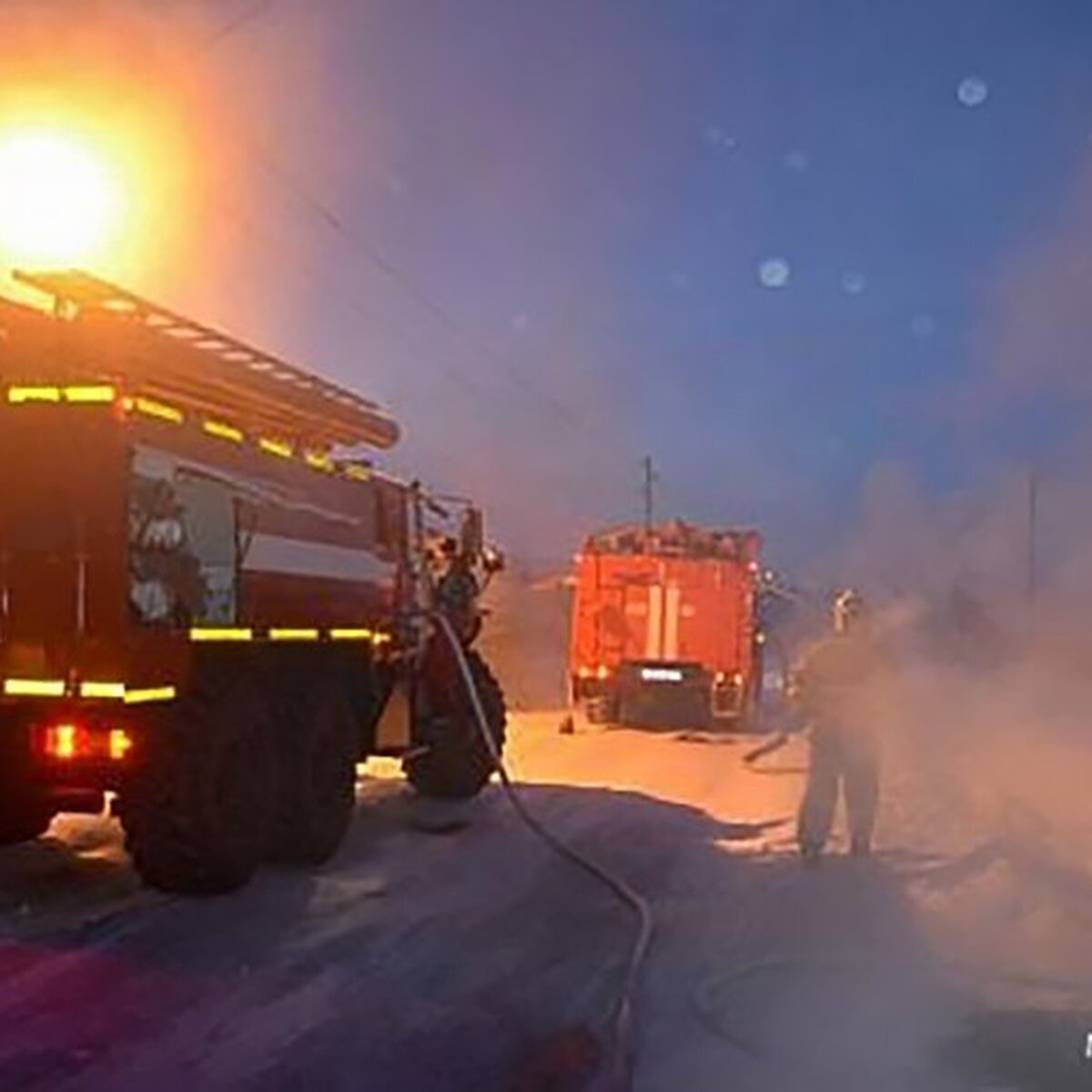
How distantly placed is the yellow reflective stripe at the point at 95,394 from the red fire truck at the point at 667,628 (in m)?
15.9

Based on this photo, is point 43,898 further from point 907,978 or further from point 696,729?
point 696,729

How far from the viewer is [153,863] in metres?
9.40

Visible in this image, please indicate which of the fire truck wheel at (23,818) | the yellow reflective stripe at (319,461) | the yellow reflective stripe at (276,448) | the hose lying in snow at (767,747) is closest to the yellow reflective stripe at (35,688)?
the fire truck wheel at (23,818)

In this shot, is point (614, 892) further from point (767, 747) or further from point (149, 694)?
point (767, 747)

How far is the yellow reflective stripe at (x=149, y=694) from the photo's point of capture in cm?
895

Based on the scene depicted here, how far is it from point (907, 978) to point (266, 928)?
309 centimetres

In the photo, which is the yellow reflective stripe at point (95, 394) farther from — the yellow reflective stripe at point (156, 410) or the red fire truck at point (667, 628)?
the red fire truck at point (667, 628)

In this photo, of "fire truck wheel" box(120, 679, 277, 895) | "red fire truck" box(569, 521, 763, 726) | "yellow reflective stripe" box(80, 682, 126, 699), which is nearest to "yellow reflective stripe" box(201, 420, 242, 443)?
"fire truck wheel" box(120, 679, 277, 895)

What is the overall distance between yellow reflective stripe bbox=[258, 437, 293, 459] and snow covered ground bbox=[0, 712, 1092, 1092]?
8.15 feet

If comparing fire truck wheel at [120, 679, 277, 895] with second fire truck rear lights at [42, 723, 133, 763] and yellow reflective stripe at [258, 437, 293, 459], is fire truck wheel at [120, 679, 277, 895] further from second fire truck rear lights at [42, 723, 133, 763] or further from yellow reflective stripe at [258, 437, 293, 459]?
yellow reflective stripe at [258, 437, 293, 459]

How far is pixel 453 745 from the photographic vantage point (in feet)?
46.0

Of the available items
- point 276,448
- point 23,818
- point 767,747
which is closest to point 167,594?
point 276,448

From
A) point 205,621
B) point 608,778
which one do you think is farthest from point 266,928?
point 608,778

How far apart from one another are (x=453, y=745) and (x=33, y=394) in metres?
5.79
